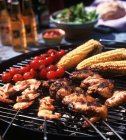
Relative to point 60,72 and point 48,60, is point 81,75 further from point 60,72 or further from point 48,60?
point 48,60

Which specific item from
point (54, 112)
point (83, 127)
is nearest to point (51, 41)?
point (54, 112)

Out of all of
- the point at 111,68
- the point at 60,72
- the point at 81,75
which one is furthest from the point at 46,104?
the point at 111,68

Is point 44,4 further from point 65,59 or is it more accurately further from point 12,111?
point 12,111

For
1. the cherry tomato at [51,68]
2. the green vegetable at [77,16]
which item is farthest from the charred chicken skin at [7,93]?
the green vegetable at [77,16]

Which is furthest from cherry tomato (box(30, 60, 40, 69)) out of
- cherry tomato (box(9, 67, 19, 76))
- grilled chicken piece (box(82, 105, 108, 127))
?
grilled chicken piece (box(82, 105, 108, 127))

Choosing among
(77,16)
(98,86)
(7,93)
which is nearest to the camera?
(98,86)
